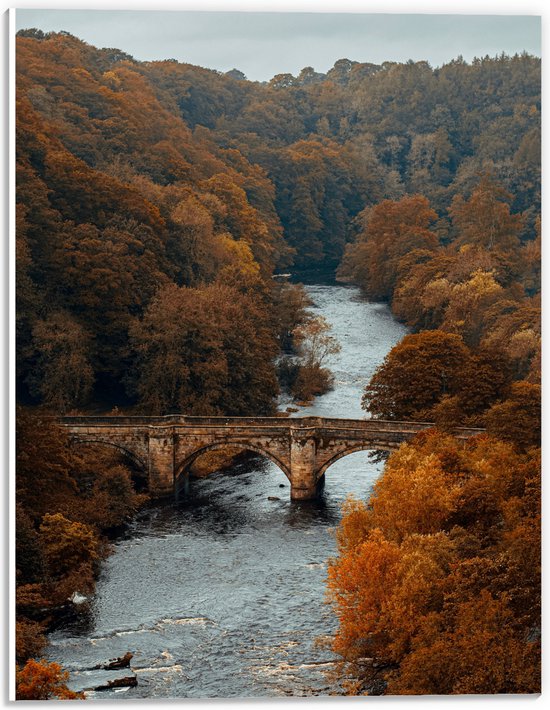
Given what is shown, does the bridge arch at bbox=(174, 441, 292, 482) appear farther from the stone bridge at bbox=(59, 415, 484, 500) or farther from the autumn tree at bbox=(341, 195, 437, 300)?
the autumn tree at bbox=(341, 195, 437, 300)

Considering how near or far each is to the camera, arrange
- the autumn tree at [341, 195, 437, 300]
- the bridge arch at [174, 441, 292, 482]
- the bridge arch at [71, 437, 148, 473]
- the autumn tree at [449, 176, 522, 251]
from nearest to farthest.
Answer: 1. the bridge arch at [71, 437, 148, 473]
2. the bridge arch at [174, 441, 292, 482]
3. the autumn tree at [449, 176, 522, 251]
4. the autumn tree at [341, 195, 437, 300]

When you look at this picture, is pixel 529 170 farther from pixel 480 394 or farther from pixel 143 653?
pixel 143 653

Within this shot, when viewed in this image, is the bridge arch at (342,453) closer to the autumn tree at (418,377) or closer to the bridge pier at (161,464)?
the autumn tree at (418,377)

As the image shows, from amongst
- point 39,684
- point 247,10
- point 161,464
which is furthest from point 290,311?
point 39,684

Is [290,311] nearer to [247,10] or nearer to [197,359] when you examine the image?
[197,359]

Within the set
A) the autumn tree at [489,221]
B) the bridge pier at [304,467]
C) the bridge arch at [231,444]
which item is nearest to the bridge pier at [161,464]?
the bridge arch at [231,444]

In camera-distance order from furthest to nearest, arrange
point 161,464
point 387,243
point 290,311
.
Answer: point 387,243
point 290,311
point 161,464

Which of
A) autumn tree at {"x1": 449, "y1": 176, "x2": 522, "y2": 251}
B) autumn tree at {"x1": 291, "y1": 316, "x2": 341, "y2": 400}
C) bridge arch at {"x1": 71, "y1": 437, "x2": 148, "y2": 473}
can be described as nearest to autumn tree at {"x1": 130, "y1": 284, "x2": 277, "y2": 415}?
bridge arch at {"x1": 71, "y1": 437, "x2": 148, "y2": 473}
